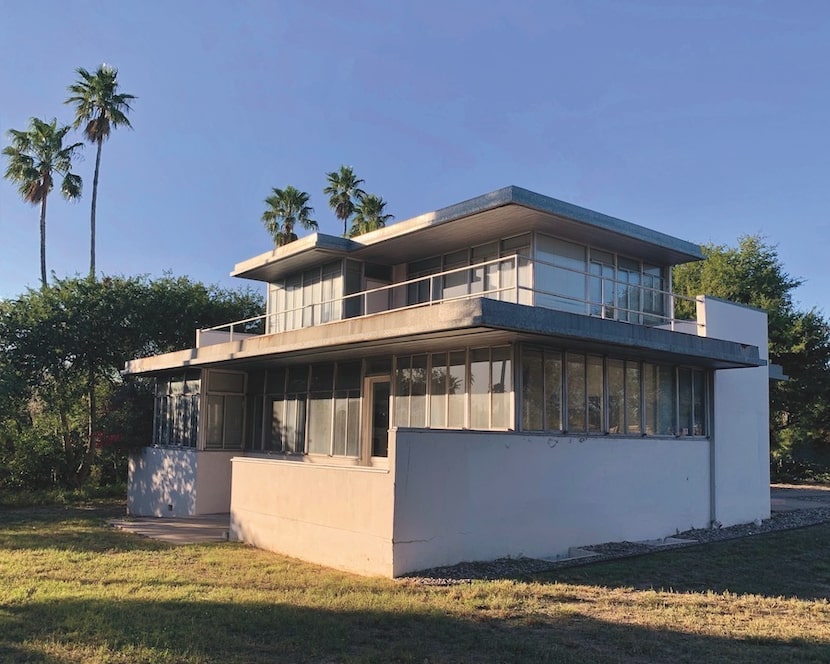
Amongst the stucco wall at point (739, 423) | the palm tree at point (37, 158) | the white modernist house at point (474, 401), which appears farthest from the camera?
the palm tree at point (37, 158)

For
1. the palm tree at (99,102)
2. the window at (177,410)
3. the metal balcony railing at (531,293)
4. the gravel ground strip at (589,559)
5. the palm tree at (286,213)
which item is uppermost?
the palm tree at (99,102)

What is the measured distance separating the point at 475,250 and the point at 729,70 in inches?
297

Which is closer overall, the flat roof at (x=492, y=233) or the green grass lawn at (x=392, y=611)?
the green grass lawn at (x=392, y=611)

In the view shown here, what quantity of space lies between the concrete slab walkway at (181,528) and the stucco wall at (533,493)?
5.45 metres

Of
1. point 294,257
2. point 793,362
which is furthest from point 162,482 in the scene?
point 793,362

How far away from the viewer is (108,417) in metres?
24.8

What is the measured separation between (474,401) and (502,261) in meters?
2.92

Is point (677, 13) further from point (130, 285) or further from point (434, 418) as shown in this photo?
point (130, 285)

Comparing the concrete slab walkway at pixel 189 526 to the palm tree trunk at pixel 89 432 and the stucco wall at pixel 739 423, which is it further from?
the palm tree trunk at pixel 89 432

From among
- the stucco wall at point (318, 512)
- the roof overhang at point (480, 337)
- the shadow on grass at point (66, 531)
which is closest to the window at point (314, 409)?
the roof overhang at point (480, 337)

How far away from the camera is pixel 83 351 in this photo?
2547 cm

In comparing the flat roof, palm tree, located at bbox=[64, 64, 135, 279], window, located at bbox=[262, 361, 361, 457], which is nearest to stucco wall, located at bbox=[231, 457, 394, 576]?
window, located at bbox=[262, 361, 361, 457]

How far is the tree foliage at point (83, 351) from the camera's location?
24438 millimetres

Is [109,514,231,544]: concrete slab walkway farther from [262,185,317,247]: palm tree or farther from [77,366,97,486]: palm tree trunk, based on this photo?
[262,185,317,247]: palm tree
